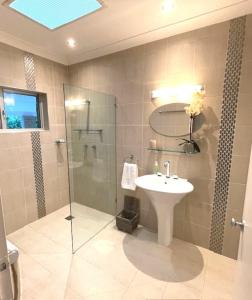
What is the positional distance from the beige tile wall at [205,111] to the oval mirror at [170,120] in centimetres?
8

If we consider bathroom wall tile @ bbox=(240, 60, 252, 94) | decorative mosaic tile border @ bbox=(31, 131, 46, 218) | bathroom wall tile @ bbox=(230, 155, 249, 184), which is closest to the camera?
bathroom wall tile @ bbox=(240, 60, 252, 94)

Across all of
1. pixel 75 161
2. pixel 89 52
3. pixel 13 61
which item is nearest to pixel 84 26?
pixel 89 52

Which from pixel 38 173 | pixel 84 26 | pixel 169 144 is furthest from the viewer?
pixel 38 173

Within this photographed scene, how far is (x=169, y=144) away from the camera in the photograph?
7.02 feet

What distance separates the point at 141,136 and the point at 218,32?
4.47ft

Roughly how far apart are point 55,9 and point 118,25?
2.04 feet

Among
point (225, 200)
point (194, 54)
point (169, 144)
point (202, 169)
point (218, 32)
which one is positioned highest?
point (218, 32)

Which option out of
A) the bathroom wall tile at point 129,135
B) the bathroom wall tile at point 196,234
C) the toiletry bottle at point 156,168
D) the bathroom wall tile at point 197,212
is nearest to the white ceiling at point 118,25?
the bathroom wall tile at point 129,135

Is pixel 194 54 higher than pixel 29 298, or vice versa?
pixel 194 54

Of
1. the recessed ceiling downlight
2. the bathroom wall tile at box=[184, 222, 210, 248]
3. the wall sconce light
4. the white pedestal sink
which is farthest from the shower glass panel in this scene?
the bathroom wall tile at box=[184, 222, 210, 248]

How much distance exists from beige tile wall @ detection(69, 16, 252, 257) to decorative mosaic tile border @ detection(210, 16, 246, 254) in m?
0.05

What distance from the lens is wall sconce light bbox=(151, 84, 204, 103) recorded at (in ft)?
6.20

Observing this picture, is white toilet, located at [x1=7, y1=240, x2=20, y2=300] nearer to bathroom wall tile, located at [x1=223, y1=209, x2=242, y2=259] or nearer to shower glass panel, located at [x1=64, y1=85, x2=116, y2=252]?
shower glass panel, located at [x1=64, y1=85, x2=116, y2=252]

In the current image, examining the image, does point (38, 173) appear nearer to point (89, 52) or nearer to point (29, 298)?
point (29, 298)
